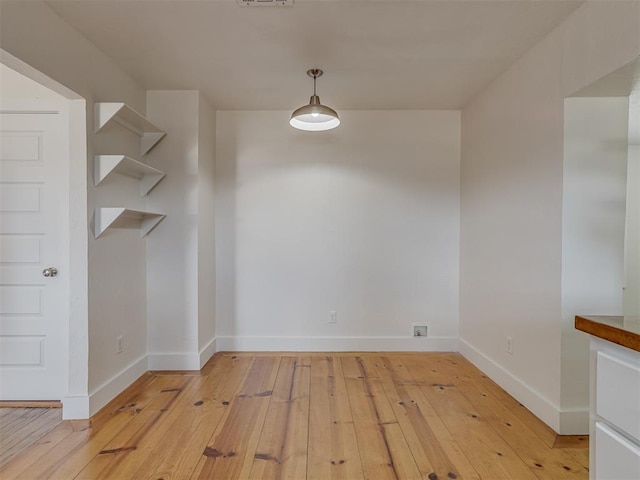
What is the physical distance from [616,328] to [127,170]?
3074 mm

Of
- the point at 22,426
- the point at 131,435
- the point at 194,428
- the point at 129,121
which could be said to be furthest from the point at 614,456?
the point at 129,121

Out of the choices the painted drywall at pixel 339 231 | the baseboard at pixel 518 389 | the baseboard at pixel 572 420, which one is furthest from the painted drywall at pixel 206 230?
the baseboard at pixel 572 420

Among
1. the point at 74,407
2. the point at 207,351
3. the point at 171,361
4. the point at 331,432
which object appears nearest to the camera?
the point at 331,432

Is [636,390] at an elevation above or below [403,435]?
above

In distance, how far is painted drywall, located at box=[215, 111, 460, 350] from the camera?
3.55 meters

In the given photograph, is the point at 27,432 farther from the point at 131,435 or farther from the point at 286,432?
the point at 286,432

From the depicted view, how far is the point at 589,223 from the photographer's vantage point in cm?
205

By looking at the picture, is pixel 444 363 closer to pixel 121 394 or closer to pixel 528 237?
pixel 528 237

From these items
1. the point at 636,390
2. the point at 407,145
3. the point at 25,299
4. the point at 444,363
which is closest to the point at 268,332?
the point at 444,363

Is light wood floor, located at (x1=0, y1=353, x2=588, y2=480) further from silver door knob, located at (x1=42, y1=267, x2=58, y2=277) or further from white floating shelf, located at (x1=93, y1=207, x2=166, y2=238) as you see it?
white floating shelf, located at (x1=93, y1=207, x2=166, y2=238)

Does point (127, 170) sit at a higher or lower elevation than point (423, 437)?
higher

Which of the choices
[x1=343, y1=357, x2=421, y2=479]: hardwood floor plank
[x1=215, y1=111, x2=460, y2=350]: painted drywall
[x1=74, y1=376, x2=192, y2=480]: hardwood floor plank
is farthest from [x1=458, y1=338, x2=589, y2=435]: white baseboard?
[x1=74, y1=376, x2=192, y2=480]: hardwood floor plank

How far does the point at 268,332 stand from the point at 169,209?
1.60m

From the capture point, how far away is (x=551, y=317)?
7.01 ft
